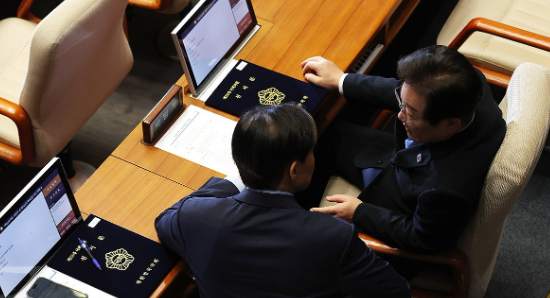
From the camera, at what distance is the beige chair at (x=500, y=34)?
9.14 feet

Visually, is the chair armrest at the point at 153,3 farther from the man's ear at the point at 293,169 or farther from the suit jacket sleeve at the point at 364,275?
the suit jacket sleeve at the point at 364,275

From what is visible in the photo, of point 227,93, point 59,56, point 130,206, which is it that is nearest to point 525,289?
point 227,93

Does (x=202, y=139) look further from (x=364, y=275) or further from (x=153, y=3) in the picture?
(x=153, y=3)

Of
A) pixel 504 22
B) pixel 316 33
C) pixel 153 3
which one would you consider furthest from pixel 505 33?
pixel 153 3

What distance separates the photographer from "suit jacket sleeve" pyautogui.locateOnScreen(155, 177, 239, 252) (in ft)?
6.65

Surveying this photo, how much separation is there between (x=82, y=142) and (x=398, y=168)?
1.67 m

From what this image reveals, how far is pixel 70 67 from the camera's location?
250 cm

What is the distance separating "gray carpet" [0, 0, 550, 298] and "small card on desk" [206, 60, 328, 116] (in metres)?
0.96

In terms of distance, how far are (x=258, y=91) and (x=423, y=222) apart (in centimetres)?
82

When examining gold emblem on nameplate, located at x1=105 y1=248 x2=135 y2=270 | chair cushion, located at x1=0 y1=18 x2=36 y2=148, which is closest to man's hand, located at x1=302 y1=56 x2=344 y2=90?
gold emblem on nameplate, located at x1=105 y1=248 x2=135 y2=270

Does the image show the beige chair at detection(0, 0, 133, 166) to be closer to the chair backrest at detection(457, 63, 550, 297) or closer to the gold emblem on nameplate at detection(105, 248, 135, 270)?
the gold emblem on nameplate at detection(105, 248, 135, 270)

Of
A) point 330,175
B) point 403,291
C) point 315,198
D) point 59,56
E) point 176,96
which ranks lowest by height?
point 315,198

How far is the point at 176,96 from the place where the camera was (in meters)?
2.49

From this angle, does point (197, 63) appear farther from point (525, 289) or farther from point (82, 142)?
point (525, 289)
